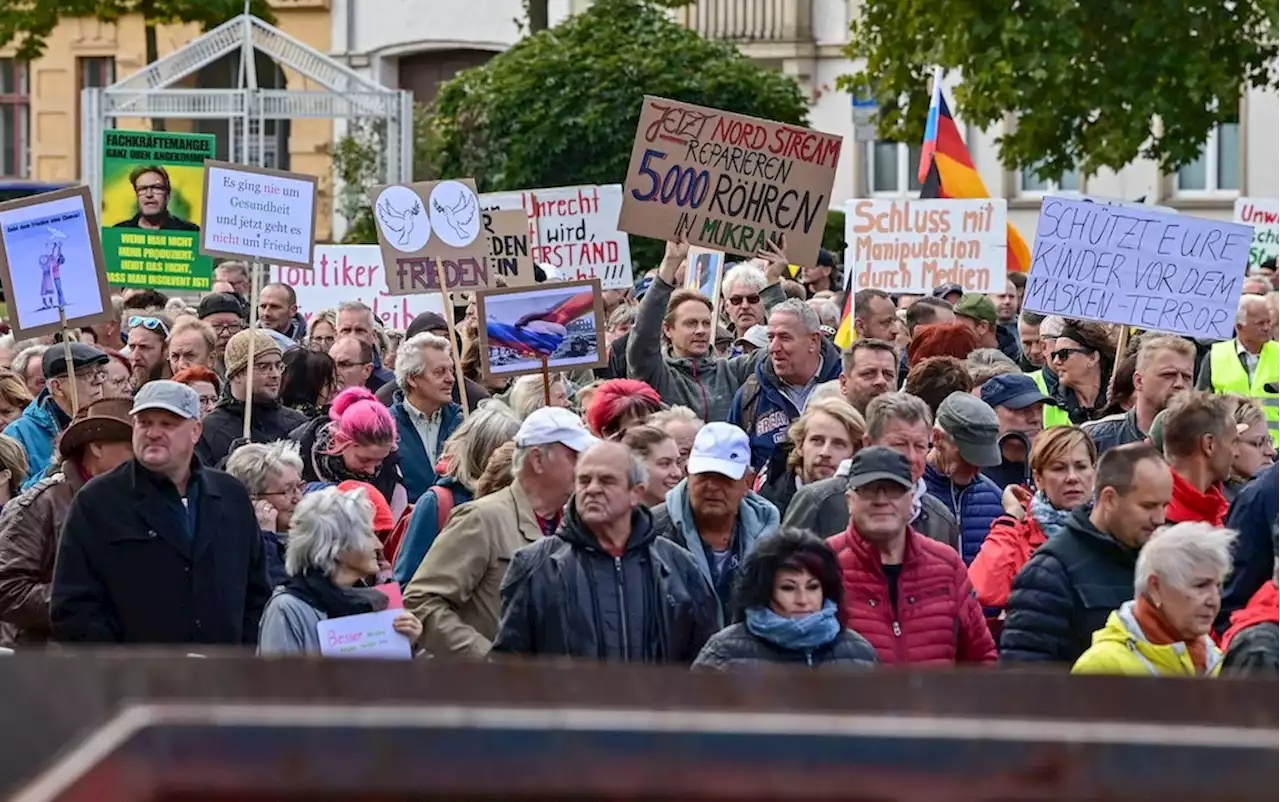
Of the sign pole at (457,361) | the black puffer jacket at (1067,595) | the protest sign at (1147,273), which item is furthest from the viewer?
the protest sign at (1147,273)

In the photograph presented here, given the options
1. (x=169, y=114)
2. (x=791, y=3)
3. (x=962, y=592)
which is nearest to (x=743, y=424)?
(x=962, y=592)

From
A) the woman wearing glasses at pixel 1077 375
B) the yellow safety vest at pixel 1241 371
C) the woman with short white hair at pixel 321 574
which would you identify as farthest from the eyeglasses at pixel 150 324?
the woman with short white hair at pixel 321 574

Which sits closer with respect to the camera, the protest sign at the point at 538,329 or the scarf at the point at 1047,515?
the scarf at the point at 1047,515

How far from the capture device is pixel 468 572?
6277mm

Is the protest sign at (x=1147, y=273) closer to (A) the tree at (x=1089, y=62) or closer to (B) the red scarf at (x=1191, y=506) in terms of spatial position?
(B) the red scarf at (x=1191, y=506)

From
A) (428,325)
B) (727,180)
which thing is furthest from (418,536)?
(428,325)

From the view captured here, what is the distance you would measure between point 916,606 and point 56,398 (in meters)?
4.77

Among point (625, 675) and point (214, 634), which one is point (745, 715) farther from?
point (214, 634)

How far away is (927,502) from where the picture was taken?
6824 millimetres

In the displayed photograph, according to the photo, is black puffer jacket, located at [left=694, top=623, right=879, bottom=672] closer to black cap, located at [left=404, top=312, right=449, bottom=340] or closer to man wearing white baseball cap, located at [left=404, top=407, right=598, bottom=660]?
man wearing white baseball cap, located at [left=404, top=407, right=598, bottom=660]

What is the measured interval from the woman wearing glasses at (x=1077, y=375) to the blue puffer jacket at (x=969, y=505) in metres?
2.36

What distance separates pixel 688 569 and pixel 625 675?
4562mm

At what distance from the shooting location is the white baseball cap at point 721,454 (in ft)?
21.5

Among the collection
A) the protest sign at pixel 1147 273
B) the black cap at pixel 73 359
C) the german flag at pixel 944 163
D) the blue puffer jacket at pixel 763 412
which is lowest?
the blue puffer jacket at pixel 763 412
